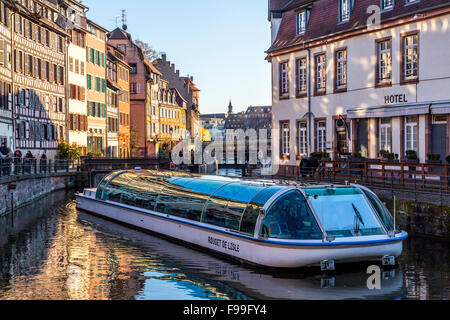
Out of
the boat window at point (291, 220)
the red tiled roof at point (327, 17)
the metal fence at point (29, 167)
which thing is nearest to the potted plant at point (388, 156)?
the red tiled roof at point (327, 17)

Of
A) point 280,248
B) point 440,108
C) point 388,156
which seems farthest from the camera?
point 388,156

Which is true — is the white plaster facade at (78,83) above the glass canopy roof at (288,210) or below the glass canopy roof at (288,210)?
above

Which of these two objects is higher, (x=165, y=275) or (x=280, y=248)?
(x=280, y=248)

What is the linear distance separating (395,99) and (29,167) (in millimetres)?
15986

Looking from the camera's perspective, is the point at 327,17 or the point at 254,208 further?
the point at 327,17

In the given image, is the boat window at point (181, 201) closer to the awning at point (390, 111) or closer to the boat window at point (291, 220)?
the boat window at point (291, 220)

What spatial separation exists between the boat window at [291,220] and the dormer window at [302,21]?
2044 cm

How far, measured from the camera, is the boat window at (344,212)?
13242 mm

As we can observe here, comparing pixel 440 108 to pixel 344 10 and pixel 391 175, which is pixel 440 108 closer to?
pixel 391 175

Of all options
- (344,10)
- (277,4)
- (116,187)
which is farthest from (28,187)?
(277,4)

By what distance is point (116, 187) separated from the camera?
75.8 feet

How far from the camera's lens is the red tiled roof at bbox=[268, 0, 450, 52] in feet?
84.3

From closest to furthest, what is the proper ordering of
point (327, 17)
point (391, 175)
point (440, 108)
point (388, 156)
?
point (391, 175) → point (440, 108) → point (388, 156) → point (327, 17)
